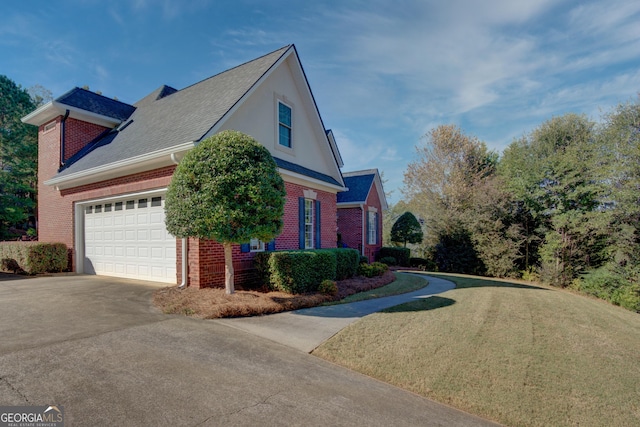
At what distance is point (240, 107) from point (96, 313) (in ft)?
21.4

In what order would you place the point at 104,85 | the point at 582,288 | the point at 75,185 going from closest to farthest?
the point at 75,185 → the point at 582,288 → the point at 104,85

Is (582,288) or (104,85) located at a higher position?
(104,85)

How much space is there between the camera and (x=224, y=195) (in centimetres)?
639

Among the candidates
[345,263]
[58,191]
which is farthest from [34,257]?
[345,263]

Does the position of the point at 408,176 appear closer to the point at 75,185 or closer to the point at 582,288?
the point at 582,288

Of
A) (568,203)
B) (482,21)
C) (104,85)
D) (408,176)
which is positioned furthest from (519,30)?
(104,85)

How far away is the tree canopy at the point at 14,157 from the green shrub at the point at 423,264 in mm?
23335

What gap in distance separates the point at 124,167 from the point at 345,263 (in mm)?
7449

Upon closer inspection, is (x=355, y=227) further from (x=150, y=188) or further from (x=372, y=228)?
(x=150, y=188)

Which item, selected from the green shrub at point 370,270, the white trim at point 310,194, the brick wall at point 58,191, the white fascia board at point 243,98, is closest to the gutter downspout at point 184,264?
the white fascia board at point 243,98

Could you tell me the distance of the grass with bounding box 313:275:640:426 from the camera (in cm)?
361

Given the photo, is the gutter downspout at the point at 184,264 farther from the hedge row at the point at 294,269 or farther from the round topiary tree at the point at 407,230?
the round topiary tree at the point at 407,230

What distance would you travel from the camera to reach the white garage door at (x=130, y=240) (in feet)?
29.4

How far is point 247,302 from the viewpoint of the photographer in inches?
258
